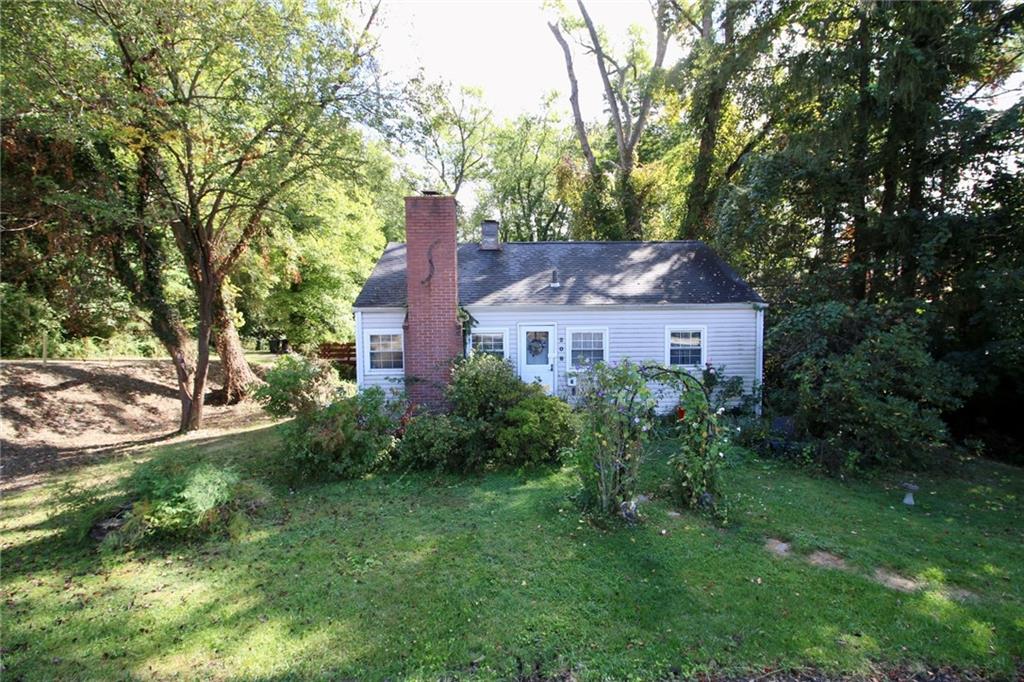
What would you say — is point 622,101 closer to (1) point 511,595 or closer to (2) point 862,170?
(2) point 862,170

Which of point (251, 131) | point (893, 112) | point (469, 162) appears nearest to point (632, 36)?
point (469, 162)

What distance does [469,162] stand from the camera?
27.1 meters

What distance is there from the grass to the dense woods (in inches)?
136

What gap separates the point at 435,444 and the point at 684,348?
6.90m

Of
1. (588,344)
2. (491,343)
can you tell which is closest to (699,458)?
(588,344)

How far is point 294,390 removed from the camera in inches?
314

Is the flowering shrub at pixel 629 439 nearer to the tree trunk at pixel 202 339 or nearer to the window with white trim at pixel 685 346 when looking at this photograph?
the window with white trim at pixel 685 346

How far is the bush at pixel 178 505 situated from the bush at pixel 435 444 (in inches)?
96.9

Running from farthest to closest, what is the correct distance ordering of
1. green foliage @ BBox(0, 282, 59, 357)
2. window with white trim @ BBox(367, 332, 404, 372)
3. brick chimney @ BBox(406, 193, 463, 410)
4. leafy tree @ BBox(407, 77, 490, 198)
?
1. leafy tree @ BBox(407, 77, 490, 198)
2. green foliage @ BBox(0, 282, 59, 357)
3. window with white trim @ BBox(367, 332, 404, 372)
4. brick chimney @ BBox(406, 193, 463, 410)

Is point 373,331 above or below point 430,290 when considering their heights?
below

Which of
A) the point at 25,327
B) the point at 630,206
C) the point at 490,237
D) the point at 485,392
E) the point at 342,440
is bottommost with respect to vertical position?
the point at 342,440

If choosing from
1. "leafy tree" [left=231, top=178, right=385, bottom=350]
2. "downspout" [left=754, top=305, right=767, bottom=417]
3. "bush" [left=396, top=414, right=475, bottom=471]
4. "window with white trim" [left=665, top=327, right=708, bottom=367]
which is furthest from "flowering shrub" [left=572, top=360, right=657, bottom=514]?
"leafy tree" [left=231, top=178, right=385, bottom=350]

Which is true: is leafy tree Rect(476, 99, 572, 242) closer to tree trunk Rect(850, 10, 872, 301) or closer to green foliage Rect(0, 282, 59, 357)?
tree trunk Rect(850, 10, 872, 301)

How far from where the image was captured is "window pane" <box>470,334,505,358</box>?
11.3 metres
